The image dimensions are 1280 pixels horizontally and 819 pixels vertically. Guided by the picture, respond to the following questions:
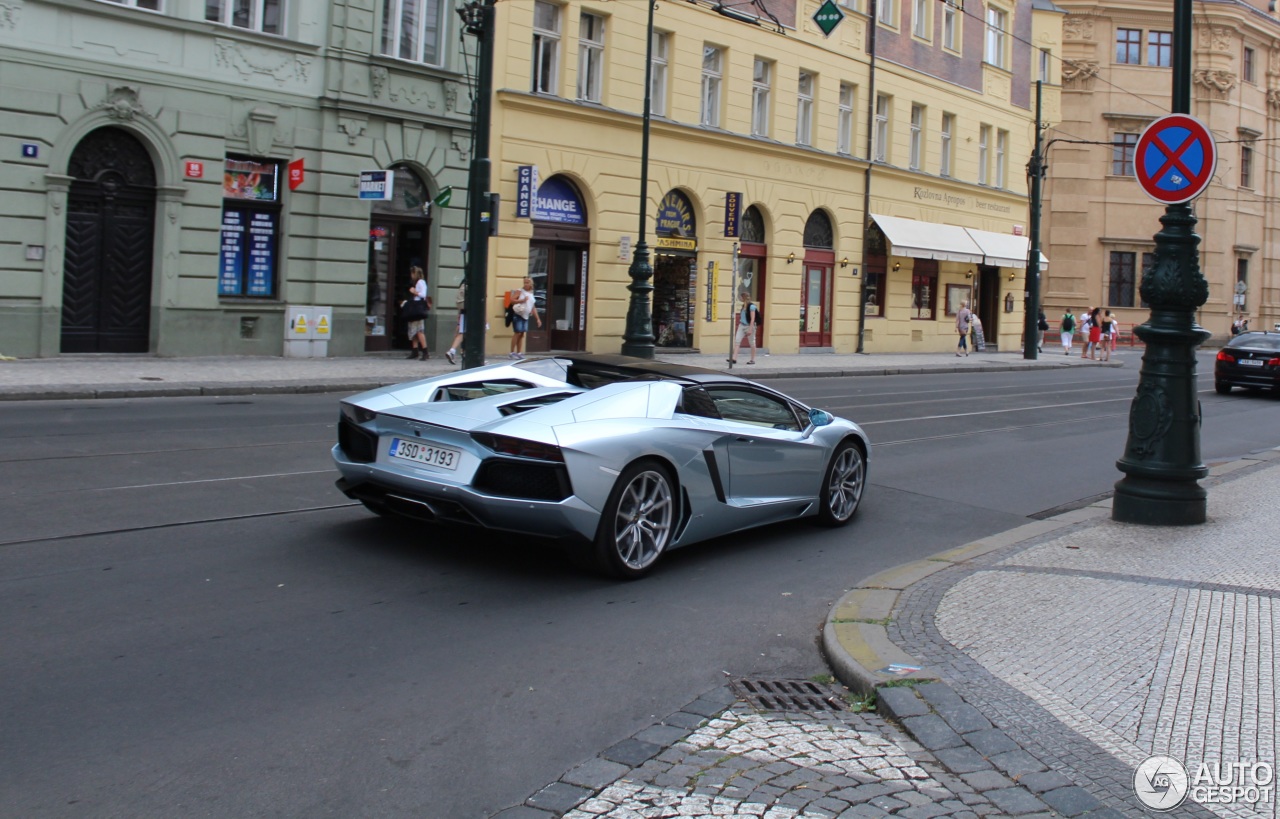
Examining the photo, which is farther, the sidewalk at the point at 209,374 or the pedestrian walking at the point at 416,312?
the pedestrian walking at the point at 416,312

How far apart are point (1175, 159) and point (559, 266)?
2065 centimetres

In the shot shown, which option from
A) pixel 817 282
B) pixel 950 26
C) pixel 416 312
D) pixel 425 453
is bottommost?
pixel 425 453

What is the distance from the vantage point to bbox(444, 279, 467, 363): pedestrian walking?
23297 millimetres

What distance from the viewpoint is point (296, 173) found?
2267 centimetres

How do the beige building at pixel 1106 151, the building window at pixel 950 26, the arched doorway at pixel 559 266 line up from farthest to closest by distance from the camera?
the beige building at pixel 1106 151, the building window at pixel 950 26, the arched doorway at pixel 559 266

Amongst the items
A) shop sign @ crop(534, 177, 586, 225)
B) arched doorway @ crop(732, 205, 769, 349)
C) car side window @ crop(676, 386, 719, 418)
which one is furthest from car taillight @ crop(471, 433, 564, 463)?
arched doorway @ crop(732, 205, 769, 349)

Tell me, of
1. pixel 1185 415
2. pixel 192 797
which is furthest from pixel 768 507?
pixel 192 797

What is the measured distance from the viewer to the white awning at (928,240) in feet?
125

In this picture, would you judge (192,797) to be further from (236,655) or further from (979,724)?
(979,724)

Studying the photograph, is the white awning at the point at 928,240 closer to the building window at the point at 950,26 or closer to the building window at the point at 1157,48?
the building window at the point at 950,26

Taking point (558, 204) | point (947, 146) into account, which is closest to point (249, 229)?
point (558, 204)

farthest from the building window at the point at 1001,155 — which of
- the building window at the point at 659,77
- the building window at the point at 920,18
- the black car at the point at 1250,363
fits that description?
the black car at the point at 1250,363

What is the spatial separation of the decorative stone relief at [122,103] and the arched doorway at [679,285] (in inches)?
552

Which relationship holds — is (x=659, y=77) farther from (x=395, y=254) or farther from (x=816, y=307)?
(x=395, y=254)
